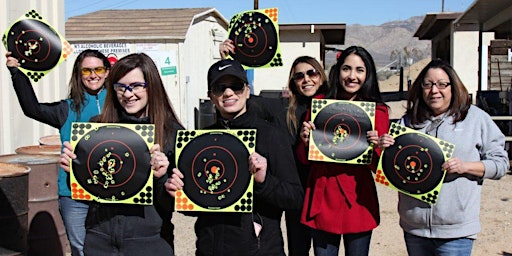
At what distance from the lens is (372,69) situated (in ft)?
11.4

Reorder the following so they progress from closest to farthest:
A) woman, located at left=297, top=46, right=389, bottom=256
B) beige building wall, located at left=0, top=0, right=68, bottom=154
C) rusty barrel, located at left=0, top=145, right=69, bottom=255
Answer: woman, located at left=297, top=46, right=389, bottom=256, rusty barrel, located at left=0, top=145, right=69, bottom=255, beige building wall, located at left=0, top=0, right=68, bottom=154

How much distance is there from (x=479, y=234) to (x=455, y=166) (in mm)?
4112

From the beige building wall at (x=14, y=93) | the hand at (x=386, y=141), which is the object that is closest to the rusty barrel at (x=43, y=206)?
the beige building wall at (x=14, y=93)

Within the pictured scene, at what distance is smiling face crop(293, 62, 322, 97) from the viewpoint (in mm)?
4035

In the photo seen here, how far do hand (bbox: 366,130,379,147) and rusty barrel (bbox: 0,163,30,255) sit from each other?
8.44 feet

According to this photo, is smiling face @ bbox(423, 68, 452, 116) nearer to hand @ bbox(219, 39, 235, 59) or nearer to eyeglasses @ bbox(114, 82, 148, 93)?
eyeglasses @ bbox(114, 82, 148, 93)

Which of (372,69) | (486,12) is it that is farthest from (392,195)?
(486,12)

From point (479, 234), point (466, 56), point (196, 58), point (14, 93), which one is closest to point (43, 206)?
point (14, 93)

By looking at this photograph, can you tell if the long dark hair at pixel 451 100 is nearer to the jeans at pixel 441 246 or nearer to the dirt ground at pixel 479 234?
the jeans at pixel 441 246

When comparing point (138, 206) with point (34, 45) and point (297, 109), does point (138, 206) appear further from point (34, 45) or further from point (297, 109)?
point (34, 45)

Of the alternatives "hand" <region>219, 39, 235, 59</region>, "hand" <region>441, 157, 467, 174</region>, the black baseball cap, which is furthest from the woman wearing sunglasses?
"hand" <region>441, 157, 467, 174</region>

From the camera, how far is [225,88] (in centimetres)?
289

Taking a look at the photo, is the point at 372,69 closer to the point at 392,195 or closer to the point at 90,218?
the point at 90,218

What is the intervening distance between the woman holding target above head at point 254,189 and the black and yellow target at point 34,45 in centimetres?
167
